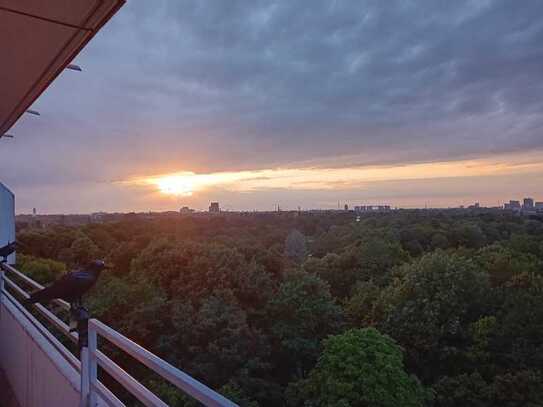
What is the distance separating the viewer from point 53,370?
2.06 meters

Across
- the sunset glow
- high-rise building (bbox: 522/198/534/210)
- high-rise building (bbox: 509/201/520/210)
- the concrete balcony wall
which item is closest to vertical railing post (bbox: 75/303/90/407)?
the concrete balcony wall

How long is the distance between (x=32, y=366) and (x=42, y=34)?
1782mm

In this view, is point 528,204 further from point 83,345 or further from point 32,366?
point 83,345

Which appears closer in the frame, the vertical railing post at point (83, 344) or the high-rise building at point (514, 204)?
the vertical railing post at point (83, 344)

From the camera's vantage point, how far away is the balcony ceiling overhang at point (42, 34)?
1.27 meters

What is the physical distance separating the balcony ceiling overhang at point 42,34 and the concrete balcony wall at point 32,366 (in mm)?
1229

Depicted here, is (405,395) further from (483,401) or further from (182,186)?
(182,186)

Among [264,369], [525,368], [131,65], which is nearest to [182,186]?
[264,369]

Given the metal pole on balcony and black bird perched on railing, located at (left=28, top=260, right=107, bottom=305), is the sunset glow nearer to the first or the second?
the metal pole on balcony

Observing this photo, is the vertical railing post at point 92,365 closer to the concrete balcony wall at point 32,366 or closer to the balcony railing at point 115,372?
the balcony railing at point 115,372

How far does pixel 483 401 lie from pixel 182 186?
15618mm

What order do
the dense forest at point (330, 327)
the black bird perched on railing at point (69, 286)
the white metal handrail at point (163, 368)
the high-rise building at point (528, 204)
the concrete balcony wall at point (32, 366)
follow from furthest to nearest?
the high-rise building at point (528, 204), the dense forest at point (330, 327), the concrete balcony wall at point (32, 366), the black bird perched on railing at point (69, 286), the white metal handrail at point (163, 368)

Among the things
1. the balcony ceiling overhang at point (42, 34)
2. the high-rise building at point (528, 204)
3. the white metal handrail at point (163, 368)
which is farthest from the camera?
the high-rise building at point (528, 204)

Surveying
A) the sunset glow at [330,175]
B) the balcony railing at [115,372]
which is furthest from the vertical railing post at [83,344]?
the sunset glow at [330,175]
